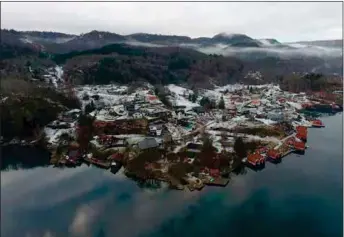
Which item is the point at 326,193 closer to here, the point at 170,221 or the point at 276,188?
the point at 276,188

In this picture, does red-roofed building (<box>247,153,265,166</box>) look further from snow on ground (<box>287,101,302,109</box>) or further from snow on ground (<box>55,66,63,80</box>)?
snow on ground (<box>55,66,63,80</box>)

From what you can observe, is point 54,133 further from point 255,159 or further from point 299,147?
point 299,147

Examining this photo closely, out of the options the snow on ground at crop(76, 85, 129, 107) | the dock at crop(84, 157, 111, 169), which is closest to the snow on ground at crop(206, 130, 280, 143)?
the dock at crop(84, 157, 111, 169)

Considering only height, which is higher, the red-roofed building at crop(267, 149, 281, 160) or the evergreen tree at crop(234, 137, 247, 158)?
the evergreen tree at crop(234, 137, 247, 158)

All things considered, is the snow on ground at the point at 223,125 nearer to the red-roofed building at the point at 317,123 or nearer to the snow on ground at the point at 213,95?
the red-roofed building at the point at 317,123

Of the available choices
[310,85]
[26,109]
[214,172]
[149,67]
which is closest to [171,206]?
[214,172]

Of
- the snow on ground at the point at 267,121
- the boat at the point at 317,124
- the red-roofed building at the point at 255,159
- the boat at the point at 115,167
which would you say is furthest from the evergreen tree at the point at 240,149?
the boat at the point at 317,124

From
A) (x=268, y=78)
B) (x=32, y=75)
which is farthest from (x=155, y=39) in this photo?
(x=32, y=75)
